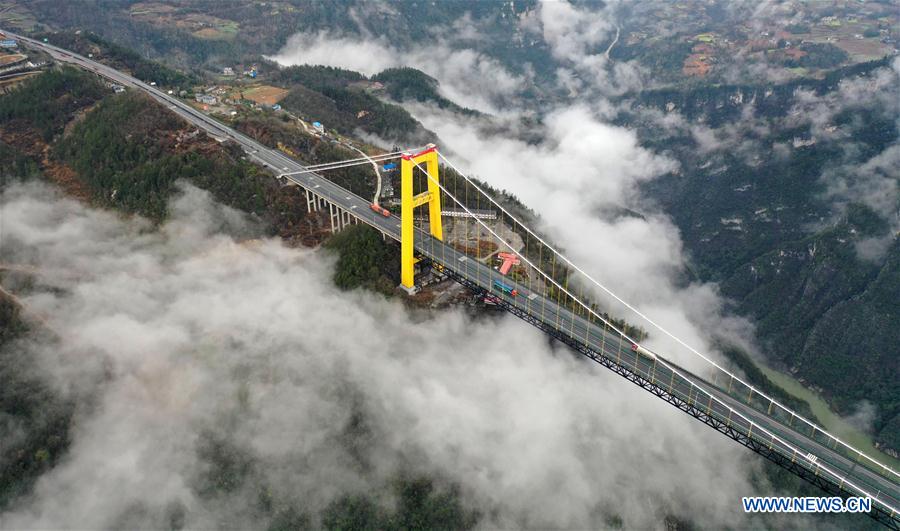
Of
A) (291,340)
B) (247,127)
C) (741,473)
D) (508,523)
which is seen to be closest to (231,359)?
(291,340)

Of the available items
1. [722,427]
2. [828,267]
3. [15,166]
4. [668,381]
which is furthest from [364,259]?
[828,267]

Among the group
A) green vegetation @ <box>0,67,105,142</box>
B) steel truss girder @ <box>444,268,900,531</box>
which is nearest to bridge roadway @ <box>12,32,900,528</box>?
steel truss girder @ <box>444,268,900,531</box>

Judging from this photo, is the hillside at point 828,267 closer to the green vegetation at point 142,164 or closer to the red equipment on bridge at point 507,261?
the red equipment on bridge at point 507,261

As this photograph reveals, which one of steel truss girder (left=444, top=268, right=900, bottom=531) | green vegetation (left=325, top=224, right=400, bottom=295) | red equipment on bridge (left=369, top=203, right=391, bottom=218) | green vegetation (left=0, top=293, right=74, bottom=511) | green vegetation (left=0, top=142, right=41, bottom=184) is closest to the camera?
steel truss girder (left=444, top=268, right=900, bottom=531)

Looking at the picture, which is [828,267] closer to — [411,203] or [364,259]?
[411,203]

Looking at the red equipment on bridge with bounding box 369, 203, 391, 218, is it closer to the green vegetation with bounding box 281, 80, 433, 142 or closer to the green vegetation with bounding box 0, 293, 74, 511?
the green vegetation with bounding box 0, 293, 74, 511

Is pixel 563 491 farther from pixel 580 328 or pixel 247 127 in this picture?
pixel 247 127

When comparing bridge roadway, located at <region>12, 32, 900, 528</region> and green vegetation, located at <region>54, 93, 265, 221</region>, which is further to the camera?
green vegetation, located at <region>54, 93, 265, 221</region>
